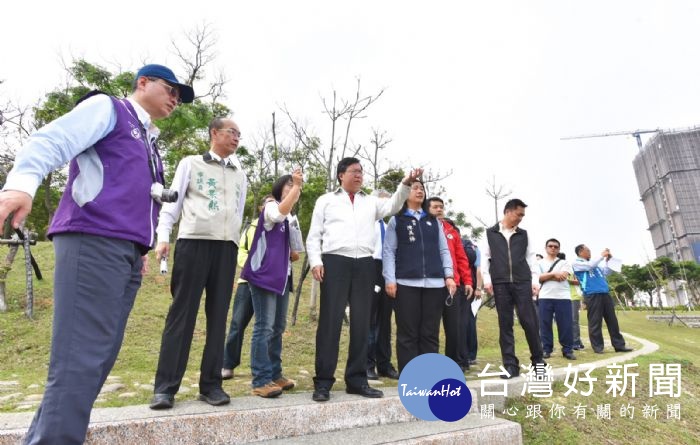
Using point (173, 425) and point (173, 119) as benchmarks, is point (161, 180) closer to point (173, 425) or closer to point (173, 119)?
point (173, 425)

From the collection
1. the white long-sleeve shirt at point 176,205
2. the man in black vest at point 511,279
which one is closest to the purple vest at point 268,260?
the white long-sleeve shirt at point 176,205

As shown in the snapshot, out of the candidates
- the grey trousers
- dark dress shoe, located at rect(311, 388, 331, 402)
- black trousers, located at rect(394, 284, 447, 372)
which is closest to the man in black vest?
black trousers, located at rect(394, 284, 447, 372)

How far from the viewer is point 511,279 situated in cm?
525

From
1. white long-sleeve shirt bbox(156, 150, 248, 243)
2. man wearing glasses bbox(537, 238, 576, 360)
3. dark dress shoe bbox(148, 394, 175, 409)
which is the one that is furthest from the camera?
man wearing glasses bbox(537, 238, 576, 360)

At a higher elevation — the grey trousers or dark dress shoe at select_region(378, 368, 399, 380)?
the grey trousers

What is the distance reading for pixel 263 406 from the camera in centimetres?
303

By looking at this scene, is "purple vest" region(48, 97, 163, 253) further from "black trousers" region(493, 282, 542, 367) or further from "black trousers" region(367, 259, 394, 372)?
"black trousers" region(493, 282, 542, 367)

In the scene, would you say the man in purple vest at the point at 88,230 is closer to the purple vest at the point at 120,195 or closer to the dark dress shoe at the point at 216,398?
the purple vest at the point at 120,195

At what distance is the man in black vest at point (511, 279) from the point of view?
515 centimetres

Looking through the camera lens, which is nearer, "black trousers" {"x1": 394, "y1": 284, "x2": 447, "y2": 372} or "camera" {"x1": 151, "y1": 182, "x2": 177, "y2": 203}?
"camera" {"x1": 151, "y1": 182, "x2": 177, "y2": 203}

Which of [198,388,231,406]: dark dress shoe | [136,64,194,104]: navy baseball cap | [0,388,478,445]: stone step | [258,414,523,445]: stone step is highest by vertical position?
[136,64,194,104]: navy baseball cap

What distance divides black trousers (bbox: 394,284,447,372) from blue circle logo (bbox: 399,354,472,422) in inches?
23.6

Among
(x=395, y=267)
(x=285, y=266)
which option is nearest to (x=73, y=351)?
Answer: (x=285, y=266)

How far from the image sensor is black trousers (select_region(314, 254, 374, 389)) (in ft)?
12.0
